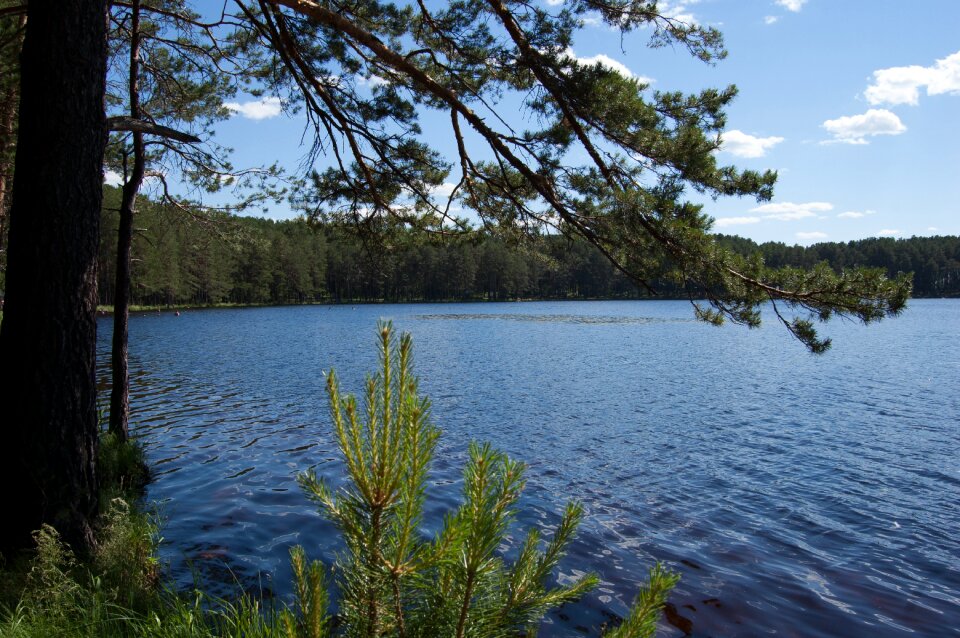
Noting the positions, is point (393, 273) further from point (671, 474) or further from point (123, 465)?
point (123, 465)

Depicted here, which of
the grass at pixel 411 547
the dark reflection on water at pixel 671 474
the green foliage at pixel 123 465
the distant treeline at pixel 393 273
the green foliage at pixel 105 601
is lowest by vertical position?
the dark reflection on water at pixel 671 474

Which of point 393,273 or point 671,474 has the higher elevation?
point 393,273

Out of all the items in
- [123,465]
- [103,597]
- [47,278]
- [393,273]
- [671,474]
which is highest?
[393,273]

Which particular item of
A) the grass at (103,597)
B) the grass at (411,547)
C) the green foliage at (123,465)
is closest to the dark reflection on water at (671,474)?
the green foliage at (123,465)

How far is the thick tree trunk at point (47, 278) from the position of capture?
3.81 meters

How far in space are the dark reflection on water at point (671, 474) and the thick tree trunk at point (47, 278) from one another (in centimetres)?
210

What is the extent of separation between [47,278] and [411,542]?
3570 millimetres

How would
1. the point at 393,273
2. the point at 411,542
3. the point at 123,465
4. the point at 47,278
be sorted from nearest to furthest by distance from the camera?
the point at 411,542
the point at 47,278
the point at 123,465
the point at 393,273

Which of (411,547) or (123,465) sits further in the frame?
(123,465)

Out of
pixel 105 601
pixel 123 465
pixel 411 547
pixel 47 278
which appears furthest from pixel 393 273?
pixel 411 547

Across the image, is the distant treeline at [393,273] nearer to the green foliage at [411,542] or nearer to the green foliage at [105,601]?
the green foliage at [105,601]

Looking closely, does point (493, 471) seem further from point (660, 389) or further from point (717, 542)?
point (660, 389)

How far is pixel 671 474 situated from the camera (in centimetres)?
1017

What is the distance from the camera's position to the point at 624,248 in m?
5.77
